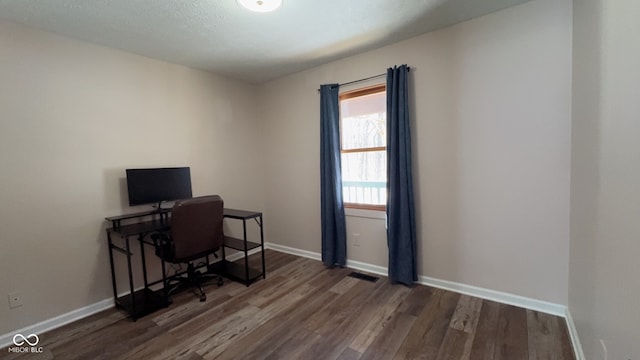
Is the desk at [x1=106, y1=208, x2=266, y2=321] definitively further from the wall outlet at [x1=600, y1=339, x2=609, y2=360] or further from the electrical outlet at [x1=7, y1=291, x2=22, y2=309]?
the wall outlet at [x1=600, y1=339, x2=609, y2=360]

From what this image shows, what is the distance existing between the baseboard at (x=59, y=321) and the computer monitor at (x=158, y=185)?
0.99 metres

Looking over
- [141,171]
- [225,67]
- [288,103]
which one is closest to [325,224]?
[288,103]

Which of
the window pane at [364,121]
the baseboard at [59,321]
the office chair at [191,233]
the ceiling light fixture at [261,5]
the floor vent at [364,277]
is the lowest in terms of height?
the floor vent at [364,277]

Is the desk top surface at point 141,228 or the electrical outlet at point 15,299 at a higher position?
the desk top surface at point 141,228

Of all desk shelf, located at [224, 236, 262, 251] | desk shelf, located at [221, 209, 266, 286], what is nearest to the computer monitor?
desk shelf, located at [221, 209, 266, 286]

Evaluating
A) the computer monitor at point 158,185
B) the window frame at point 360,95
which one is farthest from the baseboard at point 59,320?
the window frame at point 360,95

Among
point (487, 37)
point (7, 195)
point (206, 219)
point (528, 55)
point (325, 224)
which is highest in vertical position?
point (487, 37)

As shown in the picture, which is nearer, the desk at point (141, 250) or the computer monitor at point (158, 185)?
the desk at point (141, 250)

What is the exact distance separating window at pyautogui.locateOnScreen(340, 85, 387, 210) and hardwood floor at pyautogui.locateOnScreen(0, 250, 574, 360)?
106 centimetres

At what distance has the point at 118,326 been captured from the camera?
2.24 m

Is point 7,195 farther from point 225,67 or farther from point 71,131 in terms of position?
point 225,67

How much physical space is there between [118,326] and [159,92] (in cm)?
233

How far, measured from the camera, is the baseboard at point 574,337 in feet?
5.41

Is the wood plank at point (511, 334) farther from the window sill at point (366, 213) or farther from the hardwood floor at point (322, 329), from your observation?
the window sill at point (366, 213)
